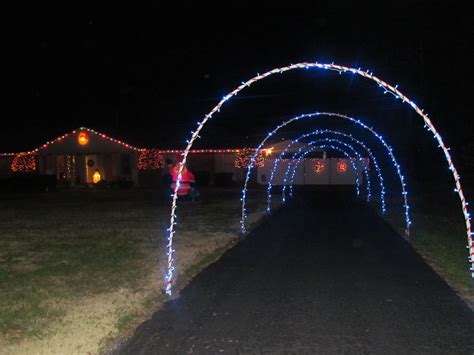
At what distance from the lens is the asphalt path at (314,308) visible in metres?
4.91

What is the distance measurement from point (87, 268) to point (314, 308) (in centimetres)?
410

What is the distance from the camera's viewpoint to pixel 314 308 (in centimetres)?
613

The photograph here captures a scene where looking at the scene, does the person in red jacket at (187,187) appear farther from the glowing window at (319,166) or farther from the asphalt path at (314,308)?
the glowing window at (319,166)

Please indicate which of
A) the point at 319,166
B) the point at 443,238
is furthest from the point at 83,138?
the point at 443,238

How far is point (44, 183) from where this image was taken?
103 feet

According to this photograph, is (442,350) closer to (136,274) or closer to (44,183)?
(136,274)

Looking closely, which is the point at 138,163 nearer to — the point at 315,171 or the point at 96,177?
the point at 96,177

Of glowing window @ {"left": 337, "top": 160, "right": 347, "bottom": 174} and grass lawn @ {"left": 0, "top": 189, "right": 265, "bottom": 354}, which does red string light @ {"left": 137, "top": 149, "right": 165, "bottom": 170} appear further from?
grass lawn @ {"left": 0, "top": 189, "right": 265, "bottom": 354}

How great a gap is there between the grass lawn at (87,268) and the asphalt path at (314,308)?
0.48 meters

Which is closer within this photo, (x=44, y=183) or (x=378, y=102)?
(x=44, y=183)

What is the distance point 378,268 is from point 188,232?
5698mm

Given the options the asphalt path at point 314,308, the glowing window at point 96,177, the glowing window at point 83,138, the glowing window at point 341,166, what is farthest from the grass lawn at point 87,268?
the glowing window at point 341,166

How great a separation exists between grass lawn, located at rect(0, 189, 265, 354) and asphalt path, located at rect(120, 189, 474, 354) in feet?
1.56

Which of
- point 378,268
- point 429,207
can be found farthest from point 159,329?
point 429,207
